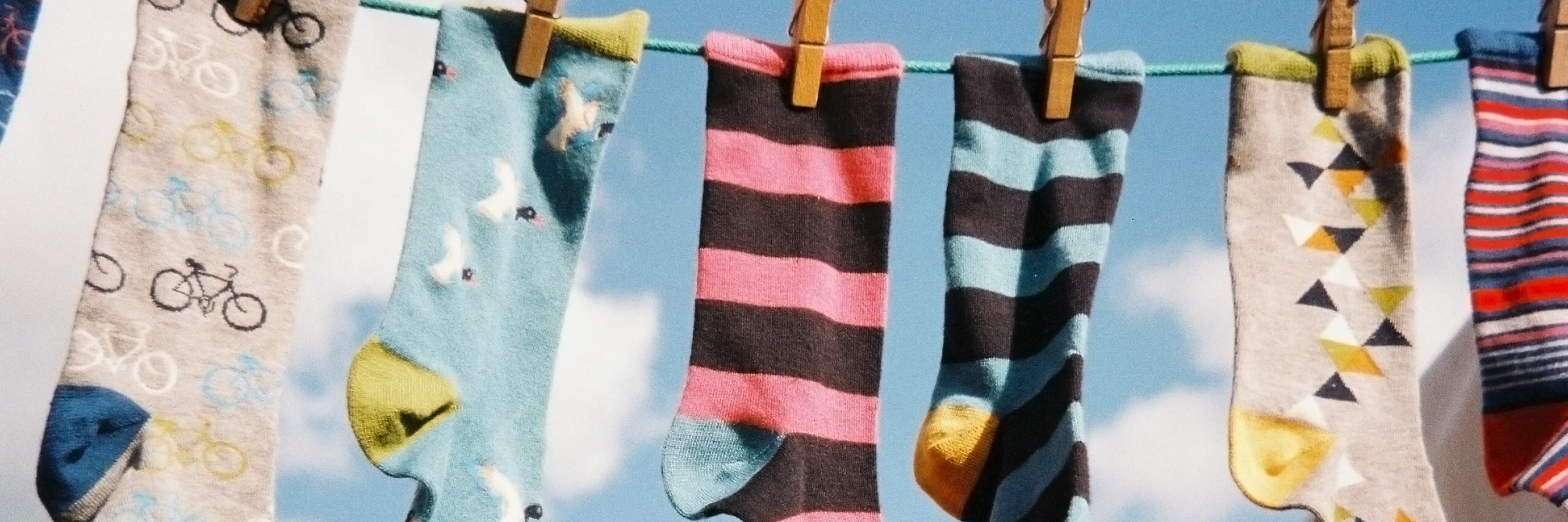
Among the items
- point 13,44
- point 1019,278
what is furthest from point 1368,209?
point 13,44

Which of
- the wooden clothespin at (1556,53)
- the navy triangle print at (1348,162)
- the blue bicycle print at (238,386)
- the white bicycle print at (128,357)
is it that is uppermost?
the wooden clothespin at (1556,53)

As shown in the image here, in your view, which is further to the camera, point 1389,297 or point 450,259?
point 1389,297

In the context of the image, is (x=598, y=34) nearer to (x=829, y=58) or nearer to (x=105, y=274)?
(x=829, y=58)

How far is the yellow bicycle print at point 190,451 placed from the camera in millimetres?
1962

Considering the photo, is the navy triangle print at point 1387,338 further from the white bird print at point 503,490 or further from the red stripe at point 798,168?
the white bird print at point 503,490

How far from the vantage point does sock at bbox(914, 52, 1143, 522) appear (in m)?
2.18

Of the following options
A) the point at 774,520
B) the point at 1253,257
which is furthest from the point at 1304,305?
the point at 774,520

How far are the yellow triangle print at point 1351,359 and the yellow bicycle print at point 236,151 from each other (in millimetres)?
1533

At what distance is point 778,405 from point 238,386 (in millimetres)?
728

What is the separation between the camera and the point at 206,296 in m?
2.07

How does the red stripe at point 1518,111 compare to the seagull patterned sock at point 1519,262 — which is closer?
the seagull patterned sock at point 1519,262

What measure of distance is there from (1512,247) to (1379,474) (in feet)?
1.53

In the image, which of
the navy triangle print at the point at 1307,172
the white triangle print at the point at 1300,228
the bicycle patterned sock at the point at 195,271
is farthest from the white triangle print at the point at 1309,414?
the bicycle patterned sock at the point at 195,271

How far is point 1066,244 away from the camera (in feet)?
7.64
